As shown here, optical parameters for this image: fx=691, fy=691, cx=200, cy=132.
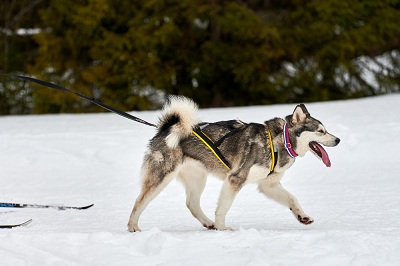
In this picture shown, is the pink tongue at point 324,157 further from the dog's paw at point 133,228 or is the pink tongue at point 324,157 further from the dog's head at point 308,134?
the dog's paw at point 133,228

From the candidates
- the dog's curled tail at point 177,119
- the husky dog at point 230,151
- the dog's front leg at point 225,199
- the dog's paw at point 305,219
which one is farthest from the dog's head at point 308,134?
the dog's curled tail at point 177,119

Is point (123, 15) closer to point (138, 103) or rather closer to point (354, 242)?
point (138, 103)

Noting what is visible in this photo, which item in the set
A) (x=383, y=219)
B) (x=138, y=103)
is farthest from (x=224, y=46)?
(x=383, y=219)

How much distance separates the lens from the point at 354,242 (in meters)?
4.95

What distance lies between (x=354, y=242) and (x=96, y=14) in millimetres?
14975

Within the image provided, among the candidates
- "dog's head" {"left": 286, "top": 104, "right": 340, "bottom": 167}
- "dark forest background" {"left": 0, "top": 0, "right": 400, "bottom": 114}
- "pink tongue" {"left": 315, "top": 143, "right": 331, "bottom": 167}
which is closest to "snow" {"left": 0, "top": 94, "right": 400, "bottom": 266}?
"pink tongue" {"left": 315, "top": 143, "right": 331, "bottom": 167}

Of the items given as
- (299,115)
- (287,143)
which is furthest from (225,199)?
(299,115)

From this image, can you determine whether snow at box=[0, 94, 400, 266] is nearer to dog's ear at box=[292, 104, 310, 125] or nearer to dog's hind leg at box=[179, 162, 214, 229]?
dog's hind leg at box=[179, 162, 214, 229]

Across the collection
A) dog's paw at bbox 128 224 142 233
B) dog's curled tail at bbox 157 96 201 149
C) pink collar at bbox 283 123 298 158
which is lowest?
dog's paw at bbox 128 224 142 233

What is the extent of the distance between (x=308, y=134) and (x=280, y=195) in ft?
1.98

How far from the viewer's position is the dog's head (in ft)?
20.0

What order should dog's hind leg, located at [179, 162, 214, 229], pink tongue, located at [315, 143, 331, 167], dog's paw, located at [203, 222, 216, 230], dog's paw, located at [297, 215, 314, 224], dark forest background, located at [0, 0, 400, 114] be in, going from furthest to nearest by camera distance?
dark forest background, located at [0, 0, 400, 114] → dog's hind leg, located at [179, 162, 214, 229] → dog's paw, located at [203, 222, 216, 230] → dog's paw, located at [297, 215, 314, 224] → pink tongue, located at [315, 143, 331, 167]

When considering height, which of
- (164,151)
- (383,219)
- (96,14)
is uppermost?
(96,14)

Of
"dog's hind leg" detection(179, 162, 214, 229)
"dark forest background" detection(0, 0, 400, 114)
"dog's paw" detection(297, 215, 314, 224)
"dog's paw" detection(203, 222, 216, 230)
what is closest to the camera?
"dog's paw" detection(297, 215, 314, 224)
